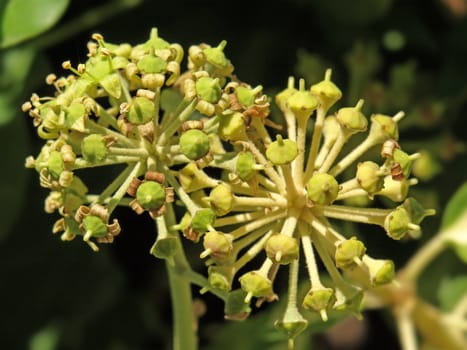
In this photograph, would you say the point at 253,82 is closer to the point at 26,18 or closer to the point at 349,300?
the point at 26,18

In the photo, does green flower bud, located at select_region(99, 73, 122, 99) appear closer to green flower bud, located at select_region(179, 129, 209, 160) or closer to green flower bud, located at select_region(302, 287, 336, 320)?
green flower bud, located at select_region(179, 129, 209, 160)

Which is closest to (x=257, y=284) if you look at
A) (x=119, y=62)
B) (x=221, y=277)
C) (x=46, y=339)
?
(x=221, y=277)

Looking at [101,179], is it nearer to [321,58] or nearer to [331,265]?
[321,58]

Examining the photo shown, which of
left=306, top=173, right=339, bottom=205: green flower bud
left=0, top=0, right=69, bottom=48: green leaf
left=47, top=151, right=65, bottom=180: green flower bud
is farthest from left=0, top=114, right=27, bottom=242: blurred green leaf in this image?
left=306, top=173, right=339, bottom=205: green flower bud

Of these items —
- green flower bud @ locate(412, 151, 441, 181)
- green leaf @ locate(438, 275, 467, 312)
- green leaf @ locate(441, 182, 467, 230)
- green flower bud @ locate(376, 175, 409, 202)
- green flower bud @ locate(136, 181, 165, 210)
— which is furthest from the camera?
green leaf @ locate(438, 275, 467, 312)

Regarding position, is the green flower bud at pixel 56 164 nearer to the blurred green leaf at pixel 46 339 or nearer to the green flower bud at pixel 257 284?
the green flower bud at pixel 257 284

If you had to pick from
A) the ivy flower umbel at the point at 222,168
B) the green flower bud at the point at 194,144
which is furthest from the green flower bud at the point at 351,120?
the green flower bud at the point at 194,144
